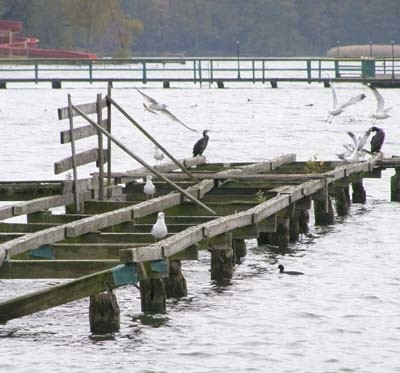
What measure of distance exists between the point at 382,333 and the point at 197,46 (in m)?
179

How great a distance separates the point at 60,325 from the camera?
54.0 ft

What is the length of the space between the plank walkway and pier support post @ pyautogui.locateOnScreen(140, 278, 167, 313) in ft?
1.29

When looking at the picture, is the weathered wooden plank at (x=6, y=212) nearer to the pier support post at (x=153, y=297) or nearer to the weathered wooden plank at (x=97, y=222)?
the weathered wooden plank at (x=97, y=222)

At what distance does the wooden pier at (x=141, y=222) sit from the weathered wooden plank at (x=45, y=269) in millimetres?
10

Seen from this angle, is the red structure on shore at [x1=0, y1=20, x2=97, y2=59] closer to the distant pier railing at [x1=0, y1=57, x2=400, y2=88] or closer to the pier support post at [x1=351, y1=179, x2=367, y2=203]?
the distant pier railing at [x1=0, y1=57, x2=400, y2=88]

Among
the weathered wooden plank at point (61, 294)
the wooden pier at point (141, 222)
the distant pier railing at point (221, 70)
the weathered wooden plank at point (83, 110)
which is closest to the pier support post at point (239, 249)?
the wooden pier at point (141, 222)

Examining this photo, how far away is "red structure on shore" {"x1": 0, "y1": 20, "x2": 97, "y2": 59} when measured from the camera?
446 feet

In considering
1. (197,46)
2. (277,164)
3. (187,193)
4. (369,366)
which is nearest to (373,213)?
(277,164)

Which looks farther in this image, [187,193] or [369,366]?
[187,193]

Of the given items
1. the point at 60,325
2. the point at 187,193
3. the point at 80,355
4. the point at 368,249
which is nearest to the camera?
the point at 80,355

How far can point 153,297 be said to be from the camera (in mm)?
16766

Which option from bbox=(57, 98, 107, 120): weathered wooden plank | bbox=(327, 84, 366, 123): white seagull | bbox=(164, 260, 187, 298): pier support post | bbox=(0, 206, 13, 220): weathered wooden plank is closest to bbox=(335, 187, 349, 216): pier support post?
bbox=(327, 84, 366, 123): white seagull

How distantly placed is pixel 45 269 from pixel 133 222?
376 centimetres

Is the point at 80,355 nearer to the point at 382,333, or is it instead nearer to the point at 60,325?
the point at 60,325
